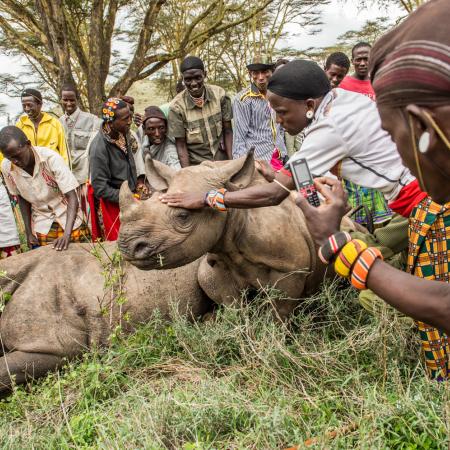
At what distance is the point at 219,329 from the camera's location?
12.6 feet


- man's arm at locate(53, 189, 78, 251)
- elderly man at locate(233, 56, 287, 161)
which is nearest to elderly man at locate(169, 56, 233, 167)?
elderly man at locate(233, 56, 287, 161)

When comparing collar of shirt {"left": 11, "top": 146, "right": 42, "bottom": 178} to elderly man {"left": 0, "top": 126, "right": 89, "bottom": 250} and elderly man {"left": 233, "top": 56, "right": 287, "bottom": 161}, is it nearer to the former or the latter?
elderly man {"left": 0, "top": 126, "right": 89, "bottom": 250}

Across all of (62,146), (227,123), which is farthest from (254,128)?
(62,146)

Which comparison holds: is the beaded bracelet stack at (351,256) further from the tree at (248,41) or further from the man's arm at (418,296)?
the tree at (248,41)

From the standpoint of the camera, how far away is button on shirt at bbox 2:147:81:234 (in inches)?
205

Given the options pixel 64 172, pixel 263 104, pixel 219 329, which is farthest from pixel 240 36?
pixel 219 329

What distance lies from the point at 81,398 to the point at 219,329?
976 mm

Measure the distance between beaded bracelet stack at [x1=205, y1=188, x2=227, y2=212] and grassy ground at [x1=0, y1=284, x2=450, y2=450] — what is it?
0.77 m

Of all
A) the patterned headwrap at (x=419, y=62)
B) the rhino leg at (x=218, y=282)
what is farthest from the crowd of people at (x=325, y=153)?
the rhino leg at (x=218, y=282)

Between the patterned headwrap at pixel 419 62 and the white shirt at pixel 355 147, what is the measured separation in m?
1.34

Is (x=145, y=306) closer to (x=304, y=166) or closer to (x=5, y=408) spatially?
(x=5, y=408)

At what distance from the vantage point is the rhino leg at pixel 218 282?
420 centimetres

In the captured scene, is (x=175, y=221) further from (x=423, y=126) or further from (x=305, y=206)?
(x=423, y=126)

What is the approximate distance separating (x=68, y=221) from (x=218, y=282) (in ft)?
5.12
